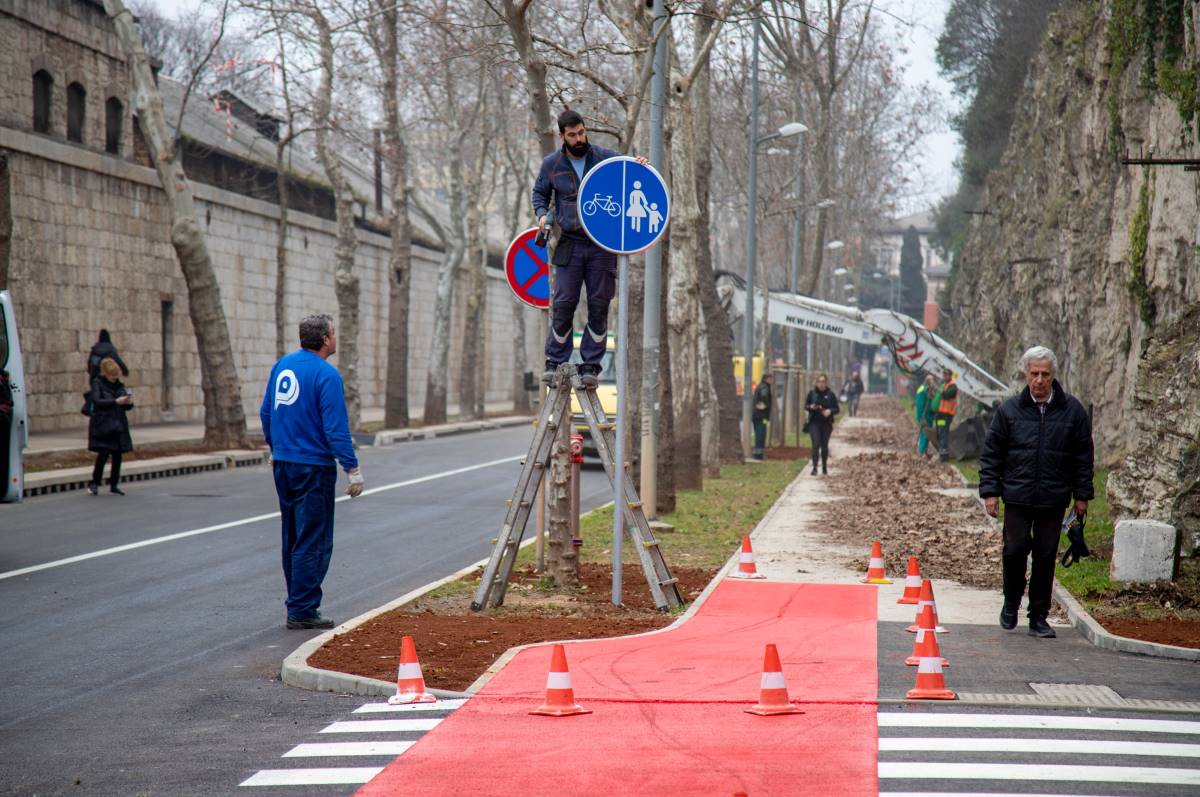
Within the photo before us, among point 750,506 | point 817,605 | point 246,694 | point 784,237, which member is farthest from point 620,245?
point 784,237

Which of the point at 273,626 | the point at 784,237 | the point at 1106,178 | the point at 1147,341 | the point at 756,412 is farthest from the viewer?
the point at 784,237

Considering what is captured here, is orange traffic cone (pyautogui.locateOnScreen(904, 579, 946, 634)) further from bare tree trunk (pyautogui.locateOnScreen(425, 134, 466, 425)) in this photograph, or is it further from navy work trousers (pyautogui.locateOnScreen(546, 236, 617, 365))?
bare tree trunk (pyautogui.locateOnScreen(425, 134, 466, 425))

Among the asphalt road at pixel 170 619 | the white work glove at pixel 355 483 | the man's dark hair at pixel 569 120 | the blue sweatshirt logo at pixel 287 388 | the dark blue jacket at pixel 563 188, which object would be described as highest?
the man's dark hair at pixel 569 120

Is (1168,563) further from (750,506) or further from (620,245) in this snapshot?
(750,506)

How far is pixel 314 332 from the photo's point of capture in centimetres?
995

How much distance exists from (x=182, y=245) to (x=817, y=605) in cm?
1810

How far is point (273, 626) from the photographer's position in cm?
999

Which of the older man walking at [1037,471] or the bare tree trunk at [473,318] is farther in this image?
the bare tree trunk at [473,318]

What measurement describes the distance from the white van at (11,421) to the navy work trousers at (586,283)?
5790 mm

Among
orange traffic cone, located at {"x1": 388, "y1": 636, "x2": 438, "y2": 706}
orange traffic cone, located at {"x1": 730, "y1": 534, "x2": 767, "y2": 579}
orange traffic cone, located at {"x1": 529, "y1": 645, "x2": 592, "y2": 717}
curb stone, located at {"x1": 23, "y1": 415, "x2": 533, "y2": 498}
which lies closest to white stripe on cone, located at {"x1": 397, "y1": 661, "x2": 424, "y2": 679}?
orange traffic cone, located at {"x1": 388, "y1": 636, "x2": 438, "y2": 706}

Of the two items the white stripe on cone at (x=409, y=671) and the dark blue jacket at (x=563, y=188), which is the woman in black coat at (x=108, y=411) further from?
the white stripe on cone at (x=409, y=671)

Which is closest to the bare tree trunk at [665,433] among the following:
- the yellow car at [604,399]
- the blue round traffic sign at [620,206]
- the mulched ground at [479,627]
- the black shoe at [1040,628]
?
the yellow car at [604,399]

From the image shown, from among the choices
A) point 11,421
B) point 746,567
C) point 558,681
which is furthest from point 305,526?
point 11,421

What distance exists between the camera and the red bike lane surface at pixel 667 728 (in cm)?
589
